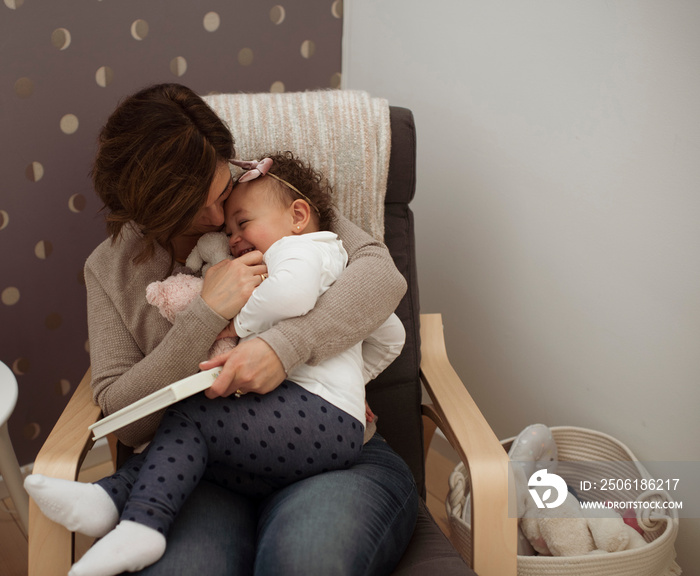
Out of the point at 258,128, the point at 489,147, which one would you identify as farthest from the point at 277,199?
the point at 489,147

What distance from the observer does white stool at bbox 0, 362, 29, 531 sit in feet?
3.84

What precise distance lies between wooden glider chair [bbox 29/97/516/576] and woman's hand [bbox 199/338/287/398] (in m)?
0.29

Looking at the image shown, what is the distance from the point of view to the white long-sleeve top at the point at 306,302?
992 mm

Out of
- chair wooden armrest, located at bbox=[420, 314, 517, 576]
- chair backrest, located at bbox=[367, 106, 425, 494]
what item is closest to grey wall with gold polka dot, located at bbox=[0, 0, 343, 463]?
chair backrest, located at bbox=[367, 106, 425, 494]

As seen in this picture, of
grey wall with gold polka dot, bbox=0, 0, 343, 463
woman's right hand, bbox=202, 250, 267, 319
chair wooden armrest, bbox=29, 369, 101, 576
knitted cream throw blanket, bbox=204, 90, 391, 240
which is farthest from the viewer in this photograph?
grey wall with gold polka dot, bbox=0, 0, 343, 463

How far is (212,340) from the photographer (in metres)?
1.05

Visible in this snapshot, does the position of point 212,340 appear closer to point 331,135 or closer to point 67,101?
point 331,135

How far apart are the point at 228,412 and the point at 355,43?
143cm

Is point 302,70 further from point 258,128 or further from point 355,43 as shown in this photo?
point 258,128

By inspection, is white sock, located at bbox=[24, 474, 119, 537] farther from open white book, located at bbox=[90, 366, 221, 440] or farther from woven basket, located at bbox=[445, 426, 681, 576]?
woven basket, located at bbox=[445, 426, 681, 576]

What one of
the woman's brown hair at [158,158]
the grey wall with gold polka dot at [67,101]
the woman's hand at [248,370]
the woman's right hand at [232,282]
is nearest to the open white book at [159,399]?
the woman's hand at [248,370]

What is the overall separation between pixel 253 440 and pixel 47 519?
1.12ft

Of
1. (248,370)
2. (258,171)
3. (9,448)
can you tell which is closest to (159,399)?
(248,370)

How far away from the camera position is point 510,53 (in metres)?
1.50
